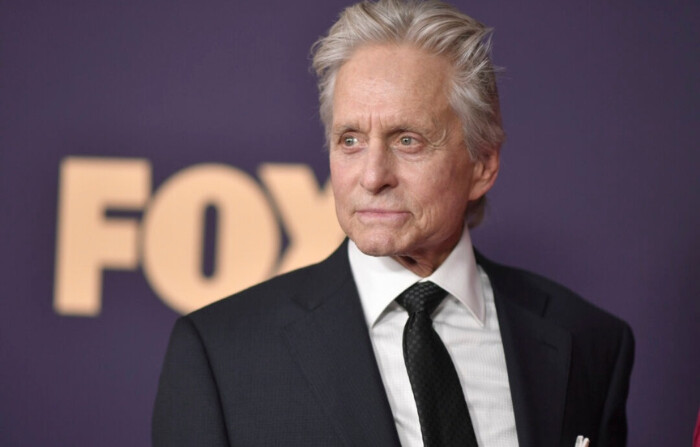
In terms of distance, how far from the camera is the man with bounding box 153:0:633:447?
1.57 meters

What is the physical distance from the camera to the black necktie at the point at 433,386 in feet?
5.17

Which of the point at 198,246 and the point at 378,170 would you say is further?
the point at 198,246

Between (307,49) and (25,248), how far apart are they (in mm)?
892

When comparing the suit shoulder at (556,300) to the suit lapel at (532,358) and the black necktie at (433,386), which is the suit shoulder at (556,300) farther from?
the black necktie at (433,386)

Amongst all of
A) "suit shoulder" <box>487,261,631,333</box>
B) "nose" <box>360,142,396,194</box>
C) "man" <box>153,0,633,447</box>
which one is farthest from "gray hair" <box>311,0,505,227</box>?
"suit shoulder" <box>487,261,631,333</box>

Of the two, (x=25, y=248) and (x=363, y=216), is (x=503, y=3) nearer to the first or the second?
(x=363, y=216)

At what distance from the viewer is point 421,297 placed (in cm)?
169

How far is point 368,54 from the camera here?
1.64 meters

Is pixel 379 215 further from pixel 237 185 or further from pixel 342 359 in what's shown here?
pixel 237 185

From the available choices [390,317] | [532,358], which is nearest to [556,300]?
[532,358]

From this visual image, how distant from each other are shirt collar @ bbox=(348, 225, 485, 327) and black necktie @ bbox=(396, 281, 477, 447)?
0.17 ft

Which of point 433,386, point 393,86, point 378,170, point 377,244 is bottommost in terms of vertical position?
point 433,386

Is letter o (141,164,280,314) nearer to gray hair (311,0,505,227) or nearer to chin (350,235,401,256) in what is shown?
gray hair (311,0,505,227)

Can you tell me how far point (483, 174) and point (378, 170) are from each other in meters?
0.30
